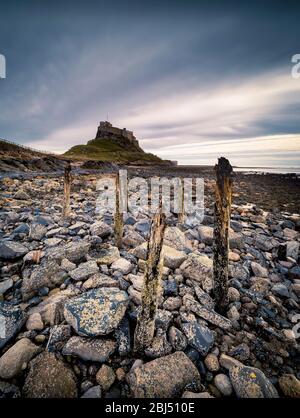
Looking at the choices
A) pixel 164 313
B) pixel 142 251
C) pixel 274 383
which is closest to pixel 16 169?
pixel 142 251

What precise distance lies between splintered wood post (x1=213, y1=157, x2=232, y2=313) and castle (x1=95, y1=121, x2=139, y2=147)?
523ft

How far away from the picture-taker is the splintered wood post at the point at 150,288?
3.40m

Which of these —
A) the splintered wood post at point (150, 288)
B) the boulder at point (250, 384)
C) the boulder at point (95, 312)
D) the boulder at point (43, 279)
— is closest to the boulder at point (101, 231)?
the boulder at point (43, 279)

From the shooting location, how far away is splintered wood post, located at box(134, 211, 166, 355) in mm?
3400

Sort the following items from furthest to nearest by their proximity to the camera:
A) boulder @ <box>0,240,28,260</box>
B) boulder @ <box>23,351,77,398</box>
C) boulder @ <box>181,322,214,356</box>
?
1. boulder @ <box>0,240,28,260</box>
2. boulder @ <box>181,322,214,356</box>
3. boulder @ <box>23,351,77,398</box>

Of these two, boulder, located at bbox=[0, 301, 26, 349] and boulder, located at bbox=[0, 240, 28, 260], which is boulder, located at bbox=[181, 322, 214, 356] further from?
boulder, located at bbox=[0, 240, 28, 260]

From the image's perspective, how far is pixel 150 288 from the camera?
11.5 feet

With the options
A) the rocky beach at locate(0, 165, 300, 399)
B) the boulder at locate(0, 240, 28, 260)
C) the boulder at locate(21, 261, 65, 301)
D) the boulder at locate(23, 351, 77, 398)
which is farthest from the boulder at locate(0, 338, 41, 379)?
the boulder at locate(0, 240, 28, 260)

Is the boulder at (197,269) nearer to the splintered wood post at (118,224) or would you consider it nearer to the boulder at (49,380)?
the splintered wood post at (118,224)

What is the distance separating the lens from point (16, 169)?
30094mm

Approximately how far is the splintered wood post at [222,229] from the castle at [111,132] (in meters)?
160

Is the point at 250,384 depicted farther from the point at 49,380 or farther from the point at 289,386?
the point at 49,380
